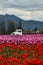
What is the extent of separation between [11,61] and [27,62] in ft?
2.44

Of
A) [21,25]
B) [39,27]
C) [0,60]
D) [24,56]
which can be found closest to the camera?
[0,60]

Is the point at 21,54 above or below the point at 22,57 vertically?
below

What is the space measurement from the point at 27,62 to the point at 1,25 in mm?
55786

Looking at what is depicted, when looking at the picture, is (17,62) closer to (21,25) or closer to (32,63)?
(32,63)

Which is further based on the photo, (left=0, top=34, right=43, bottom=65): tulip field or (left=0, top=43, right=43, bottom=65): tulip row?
(left=0, top=34, right=43, bottom=65): tulip field

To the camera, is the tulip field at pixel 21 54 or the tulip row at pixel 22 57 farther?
the tulip field at pixel 21 54

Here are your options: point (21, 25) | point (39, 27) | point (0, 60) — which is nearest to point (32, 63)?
point (0, 60)

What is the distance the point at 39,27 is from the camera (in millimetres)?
50500

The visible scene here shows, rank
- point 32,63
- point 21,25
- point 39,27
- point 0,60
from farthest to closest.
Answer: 1. point 21,25
2. point 39,27
3. point 0,60
4. point 32,63

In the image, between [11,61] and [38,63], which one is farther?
[11,61]

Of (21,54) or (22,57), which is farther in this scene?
(21,54)

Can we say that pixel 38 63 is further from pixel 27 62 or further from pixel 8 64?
pixel 8 64

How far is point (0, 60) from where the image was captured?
19.6ft

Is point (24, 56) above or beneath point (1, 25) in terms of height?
above
